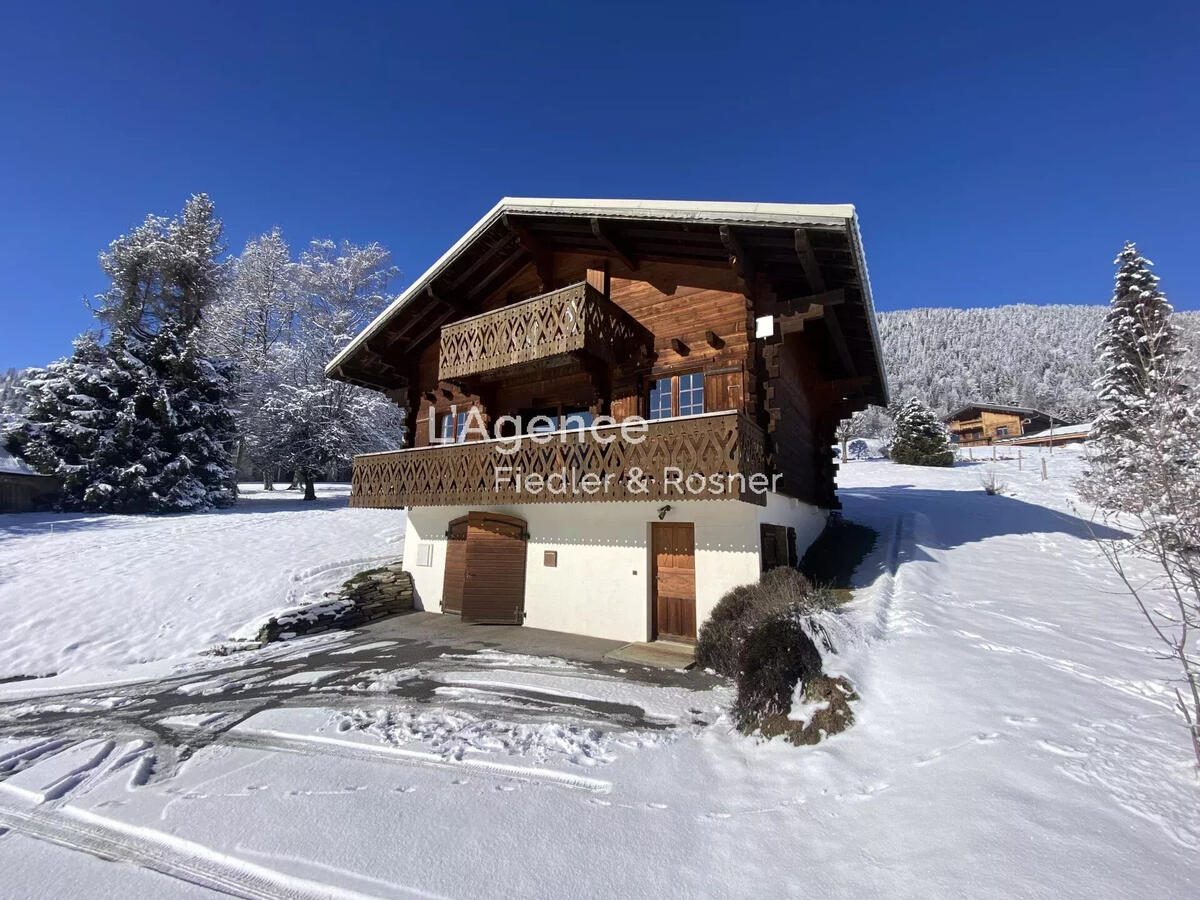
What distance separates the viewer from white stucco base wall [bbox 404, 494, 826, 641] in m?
11.1

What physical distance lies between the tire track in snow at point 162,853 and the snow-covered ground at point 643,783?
0.02 meters

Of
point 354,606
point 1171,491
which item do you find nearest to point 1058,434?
point 1171,491

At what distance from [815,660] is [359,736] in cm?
572

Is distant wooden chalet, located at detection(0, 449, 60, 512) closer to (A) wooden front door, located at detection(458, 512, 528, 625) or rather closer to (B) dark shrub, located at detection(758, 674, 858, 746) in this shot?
(A) wooden front door, located at detection(458, 512, 528, 625)

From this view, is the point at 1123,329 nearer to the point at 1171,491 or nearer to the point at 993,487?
the point at 993,487

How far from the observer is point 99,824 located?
484 cm

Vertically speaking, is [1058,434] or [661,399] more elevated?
[1058,434]

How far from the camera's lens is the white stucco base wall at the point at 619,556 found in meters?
11.1

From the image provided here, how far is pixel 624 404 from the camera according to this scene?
43.7 feet

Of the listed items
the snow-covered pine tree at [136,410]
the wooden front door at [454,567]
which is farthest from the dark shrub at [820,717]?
the snow-covered pine tree at [136,410]

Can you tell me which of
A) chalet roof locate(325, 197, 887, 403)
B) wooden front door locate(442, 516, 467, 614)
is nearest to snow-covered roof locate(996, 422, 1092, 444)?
chalet roof locate(325, 197, 887, 403)

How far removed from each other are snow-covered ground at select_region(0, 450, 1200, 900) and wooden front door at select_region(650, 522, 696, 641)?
2690 millimetres

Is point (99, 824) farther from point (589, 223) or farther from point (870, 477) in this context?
point (870, 477)

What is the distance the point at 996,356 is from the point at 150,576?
163 meters
